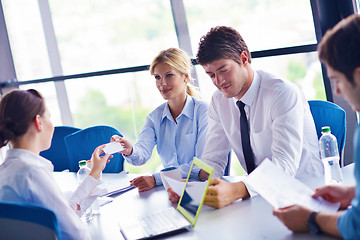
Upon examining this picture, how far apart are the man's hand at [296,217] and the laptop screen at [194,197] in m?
0.33

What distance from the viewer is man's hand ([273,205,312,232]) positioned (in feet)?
5.16

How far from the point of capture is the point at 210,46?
240cm

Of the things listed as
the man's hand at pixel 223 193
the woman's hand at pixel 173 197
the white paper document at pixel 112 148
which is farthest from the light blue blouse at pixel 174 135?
the man's hand at pixel 223 193

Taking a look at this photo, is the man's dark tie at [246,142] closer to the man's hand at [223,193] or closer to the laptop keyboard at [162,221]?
the man's hand at [223,193]

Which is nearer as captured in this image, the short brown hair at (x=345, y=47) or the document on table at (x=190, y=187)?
the short brown hair at (x=345, y=47)

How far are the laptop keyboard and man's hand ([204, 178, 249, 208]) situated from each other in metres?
0.15

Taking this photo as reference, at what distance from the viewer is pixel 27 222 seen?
169cm

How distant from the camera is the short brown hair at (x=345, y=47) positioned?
4.43 ft

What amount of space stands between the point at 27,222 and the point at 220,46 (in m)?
1.28

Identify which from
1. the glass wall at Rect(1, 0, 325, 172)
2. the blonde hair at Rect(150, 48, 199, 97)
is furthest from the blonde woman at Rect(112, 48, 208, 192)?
the glass wall at Rect(1, 0, 325, 172)

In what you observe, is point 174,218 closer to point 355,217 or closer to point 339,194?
point 339,194

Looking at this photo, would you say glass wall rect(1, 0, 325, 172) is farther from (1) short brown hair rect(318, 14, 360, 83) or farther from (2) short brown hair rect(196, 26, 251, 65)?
(1) short brown hair rect(318, 14, 360, 83)

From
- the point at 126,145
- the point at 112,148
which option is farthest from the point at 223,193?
the point at 126,145

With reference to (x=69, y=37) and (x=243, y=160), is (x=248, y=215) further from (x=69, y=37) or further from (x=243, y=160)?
A: (x=69, y=37)
